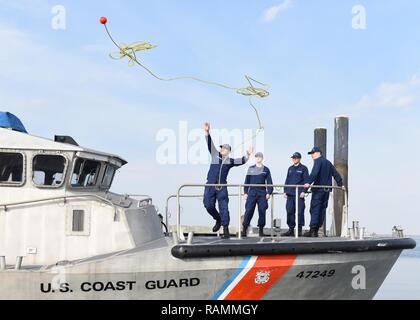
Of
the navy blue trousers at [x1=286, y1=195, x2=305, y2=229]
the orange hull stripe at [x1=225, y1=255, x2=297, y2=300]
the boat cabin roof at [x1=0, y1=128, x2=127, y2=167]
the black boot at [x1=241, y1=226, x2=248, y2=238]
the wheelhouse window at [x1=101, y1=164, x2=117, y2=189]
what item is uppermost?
the boat cabin roof at [x1=0, y1=128, x2=127, y2=167]


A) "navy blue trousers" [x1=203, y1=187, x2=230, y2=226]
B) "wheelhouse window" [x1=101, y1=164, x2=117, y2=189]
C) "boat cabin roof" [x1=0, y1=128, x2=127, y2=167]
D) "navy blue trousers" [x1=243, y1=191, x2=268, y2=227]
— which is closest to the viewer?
"boat cabin roof" [x1=0, y1=128, x2=127, y2=167]

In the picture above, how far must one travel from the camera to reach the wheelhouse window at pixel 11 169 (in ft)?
Answer: 23.7

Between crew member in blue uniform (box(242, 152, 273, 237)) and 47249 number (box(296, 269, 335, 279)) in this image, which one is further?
crew member in blue uniform (box(242, 152, 273, 237))

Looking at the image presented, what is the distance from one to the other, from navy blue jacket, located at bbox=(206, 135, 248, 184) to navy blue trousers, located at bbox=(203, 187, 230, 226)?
0.25 m

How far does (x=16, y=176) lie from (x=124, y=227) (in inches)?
67.7

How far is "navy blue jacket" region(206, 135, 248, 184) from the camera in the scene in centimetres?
835

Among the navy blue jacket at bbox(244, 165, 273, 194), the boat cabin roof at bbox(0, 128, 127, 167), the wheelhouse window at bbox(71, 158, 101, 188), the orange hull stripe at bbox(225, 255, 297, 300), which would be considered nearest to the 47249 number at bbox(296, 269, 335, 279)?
the orange hull stripe at bbox(225, 255, 297, 300)

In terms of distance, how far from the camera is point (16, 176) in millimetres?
7332

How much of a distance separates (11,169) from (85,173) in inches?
40.0

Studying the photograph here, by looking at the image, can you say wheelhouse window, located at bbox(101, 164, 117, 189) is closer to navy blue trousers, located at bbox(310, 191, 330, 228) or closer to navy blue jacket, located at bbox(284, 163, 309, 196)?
navy blue jacket, located at bbox(284, 163, 309, 196)

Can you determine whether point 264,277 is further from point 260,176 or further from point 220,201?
point 260,176

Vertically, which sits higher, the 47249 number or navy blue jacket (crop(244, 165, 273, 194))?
navy blue jacket (crop(244, 165, 273, 194))
